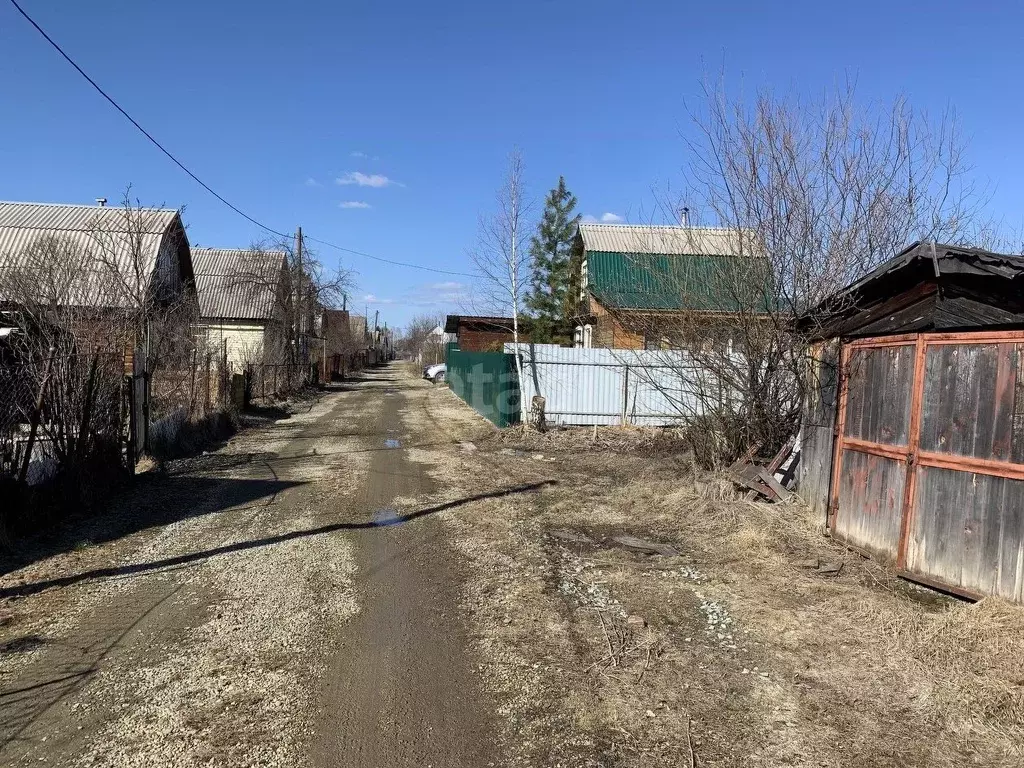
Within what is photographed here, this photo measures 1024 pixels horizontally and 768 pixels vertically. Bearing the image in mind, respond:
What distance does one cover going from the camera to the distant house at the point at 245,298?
32.1 metres

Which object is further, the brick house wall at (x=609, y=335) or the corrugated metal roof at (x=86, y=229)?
the corrugated metal roof at (x=86, y=229)

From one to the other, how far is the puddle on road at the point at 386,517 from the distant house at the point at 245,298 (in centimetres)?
2387

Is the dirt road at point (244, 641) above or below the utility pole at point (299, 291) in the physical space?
below

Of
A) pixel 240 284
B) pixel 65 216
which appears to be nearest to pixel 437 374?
pixel 240 284

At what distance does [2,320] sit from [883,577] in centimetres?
1061

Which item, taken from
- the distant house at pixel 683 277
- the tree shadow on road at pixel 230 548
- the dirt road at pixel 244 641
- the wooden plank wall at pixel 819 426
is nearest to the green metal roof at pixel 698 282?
the distant house at pixel 683 277

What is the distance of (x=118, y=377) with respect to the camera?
30.7ft

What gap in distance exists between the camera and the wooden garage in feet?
15.9

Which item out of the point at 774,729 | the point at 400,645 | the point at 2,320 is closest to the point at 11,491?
the point at 2,320

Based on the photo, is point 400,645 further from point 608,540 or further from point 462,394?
point 462,394

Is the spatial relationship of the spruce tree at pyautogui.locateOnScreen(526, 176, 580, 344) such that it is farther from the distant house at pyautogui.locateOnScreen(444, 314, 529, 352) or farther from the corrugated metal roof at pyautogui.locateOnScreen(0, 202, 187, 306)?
the corrugated metal roof at pyautogui.locateOnScreen(0, 202, 187, 306)

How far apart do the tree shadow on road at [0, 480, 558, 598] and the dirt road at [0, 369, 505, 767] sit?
29 mm

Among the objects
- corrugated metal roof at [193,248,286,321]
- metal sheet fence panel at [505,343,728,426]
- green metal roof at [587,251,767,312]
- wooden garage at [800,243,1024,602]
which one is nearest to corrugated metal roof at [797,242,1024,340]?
wooden garage at [800,243,1024,602]

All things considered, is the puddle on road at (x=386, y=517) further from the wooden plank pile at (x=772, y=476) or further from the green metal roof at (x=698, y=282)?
the green metal roof at (x=698, y=282)
